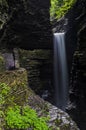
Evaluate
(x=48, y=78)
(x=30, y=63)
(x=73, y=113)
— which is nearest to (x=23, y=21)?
(x=30, y=63)

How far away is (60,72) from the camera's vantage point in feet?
65.5

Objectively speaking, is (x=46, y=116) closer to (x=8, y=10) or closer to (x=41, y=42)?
(x=8, y=10)

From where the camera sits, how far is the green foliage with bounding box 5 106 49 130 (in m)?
6.29

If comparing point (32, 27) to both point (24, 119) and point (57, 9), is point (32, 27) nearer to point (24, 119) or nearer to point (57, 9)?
point (57, 9)

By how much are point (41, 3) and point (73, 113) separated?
307 inches

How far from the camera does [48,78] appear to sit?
20.2 m

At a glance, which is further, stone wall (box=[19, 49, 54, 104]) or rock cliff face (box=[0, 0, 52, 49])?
stone wall (box=[19, 49, 54, 104])

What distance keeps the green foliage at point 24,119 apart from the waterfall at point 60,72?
12.2m

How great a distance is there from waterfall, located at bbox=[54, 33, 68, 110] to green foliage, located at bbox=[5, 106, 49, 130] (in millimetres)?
12202

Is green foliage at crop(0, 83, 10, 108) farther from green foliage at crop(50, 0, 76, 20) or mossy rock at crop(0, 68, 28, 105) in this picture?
green foliage at crop(50, 0, 76, 20)

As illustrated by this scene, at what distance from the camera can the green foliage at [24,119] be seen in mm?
6293

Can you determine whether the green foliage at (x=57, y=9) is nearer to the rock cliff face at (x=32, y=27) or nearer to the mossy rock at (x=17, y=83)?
the rock cliff face at (x=32, y=27)

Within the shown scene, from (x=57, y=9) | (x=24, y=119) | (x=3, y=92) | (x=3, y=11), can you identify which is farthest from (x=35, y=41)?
(x=24, y=119)

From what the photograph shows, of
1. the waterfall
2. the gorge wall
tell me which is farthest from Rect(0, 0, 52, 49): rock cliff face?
the waterfall
